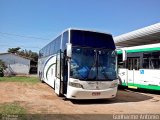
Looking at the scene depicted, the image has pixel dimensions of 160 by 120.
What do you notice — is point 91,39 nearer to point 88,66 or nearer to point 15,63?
point 88,66

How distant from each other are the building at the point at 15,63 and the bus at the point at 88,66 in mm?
41679

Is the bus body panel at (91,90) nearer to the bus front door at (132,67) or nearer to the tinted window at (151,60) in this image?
the tinted window at (151,60)

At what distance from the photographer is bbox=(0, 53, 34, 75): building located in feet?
175

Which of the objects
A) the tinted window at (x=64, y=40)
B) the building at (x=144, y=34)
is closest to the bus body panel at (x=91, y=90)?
the tinted window at (x=64, y=40)

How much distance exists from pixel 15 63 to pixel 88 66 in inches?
1732

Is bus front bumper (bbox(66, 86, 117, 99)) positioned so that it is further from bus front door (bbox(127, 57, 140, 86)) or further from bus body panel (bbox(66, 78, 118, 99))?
bus front door (bbox(127, 57, 140, 86))

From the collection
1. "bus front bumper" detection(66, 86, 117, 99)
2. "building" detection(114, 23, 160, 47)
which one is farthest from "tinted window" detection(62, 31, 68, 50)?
"building" detection(114, 23, 160, 47)

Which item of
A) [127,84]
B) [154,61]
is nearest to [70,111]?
[154,61]

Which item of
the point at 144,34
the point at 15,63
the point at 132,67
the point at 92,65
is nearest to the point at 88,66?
the point at 92,65

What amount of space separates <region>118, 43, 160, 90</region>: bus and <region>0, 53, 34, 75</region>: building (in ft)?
122

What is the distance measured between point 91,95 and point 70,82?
1.14 metres

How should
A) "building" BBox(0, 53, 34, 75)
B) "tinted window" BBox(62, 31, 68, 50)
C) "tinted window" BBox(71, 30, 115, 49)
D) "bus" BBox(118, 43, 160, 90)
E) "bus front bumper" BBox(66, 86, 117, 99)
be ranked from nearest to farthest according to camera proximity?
"bus front bumper" BBox(66, 86, 117, 99) < "tinted window" BBox(71, 30, 115, 49) < "tinted window" BBox(62, 31, 68, 50) < "bus" BBox(118, 43, 160, 90) < "building" BBox(0, 53, 34, 75)

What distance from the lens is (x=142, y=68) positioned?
17.8 metres

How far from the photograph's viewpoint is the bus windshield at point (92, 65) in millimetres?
12227
